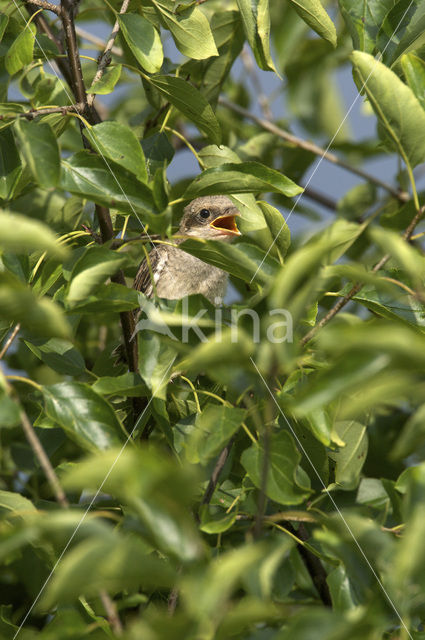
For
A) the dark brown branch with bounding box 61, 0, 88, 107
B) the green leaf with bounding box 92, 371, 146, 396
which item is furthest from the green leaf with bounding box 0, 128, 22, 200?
the green leaf with bounding box 92, 371, 146, 396

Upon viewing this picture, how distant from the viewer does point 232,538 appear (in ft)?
7.39

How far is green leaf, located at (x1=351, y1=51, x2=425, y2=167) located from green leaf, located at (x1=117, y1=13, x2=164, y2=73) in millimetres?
883

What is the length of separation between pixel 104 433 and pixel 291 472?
0.46m

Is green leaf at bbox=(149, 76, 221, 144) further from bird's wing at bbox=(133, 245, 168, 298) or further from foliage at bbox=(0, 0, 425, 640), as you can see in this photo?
bird's wing at bbox=(133, 245, 168, 298)

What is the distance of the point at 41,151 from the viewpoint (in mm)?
1926

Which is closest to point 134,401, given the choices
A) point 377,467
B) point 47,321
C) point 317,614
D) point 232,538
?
point 232,538

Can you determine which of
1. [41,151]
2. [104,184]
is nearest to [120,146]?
[104,184]

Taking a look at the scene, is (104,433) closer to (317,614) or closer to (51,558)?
(51,558)

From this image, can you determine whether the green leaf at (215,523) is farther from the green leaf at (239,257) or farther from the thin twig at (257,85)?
the thin twig at (257,85)

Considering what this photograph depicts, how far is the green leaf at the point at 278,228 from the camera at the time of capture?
251 centimetres

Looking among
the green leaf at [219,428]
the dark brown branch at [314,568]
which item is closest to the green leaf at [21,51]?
the green leaf at [219,428]

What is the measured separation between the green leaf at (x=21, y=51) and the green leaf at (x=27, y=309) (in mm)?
1295

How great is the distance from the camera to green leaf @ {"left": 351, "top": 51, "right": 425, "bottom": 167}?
5.93 ft

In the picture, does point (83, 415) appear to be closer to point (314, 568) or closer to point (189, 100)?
point (314, 568)
